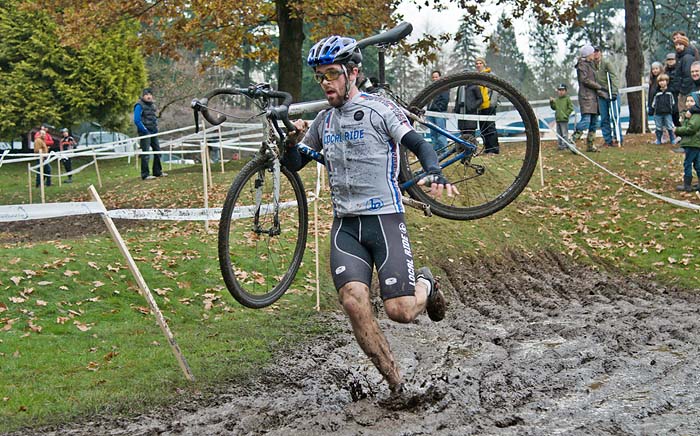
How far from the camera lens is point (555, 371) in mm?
6816

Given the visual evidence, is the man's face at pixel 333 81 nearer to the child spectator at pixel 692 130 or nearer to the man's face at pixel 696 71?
the child spectator at pixel 692 130

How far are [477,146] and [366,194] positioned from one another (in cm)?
177

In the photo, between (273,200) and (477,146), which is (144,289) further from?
(477,146)

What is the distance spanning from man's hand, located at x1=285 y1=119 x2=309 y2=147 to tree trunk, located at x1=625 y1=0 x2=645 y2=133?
17487 millimetres

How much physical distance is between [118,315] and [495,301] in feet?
15.6

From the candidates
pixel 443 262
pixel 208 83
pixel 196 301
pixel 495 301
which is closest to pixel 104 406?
pixel 196 301

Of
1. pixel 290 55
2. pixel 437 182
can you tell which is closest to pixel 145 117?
pixel 290 55

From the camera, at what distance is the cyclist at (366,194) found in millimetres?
5914

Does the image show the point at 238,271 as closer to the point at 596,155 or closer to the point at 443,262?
the point at 443,262

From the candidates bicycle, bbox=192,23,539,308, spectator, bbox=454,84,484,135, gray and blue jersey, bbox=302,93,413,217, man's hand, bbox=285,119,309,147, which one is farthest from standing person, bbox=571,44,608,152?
gray and blue jersey, bbox=302,93,413,217

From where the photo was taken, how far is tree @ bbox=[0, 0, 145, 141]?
29.7 meters

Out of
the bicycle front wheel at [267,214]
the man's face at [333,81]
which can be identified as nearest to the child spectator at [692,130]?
the bicycle front wheel at [267,214]

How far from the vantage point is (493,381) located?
6.57 metres

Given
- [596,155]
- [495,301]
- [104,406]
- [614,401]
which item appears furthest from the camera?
[596,155]
